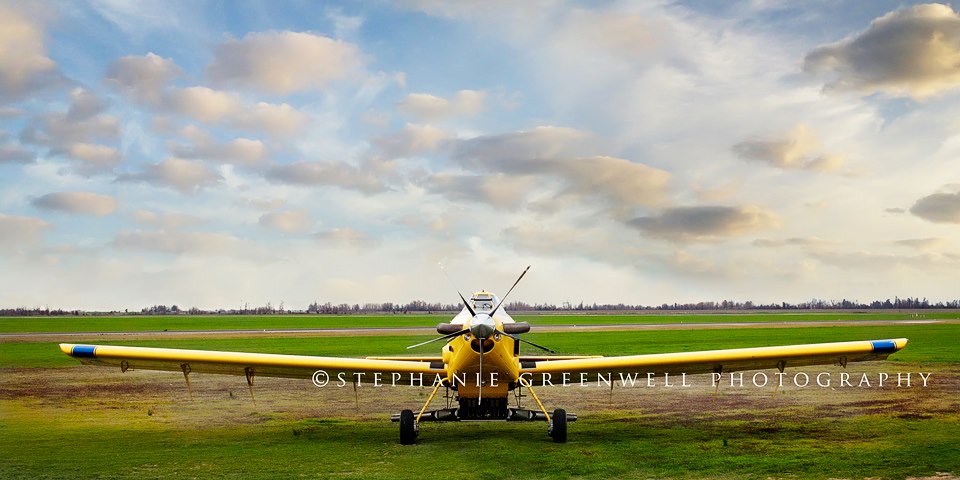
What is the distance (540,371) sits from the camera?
554 inches

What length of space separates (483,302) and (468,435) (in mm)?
2840

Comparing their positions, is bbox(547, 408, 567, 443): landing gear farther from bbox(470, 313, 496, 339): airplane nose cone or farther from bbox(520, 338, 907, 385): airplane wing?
bbox(470, 313, 496, 339): airplane nose cone

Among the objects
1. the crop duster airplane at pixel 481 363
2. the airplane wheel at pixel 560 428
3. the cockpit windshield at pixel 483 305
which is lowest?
the airplane wheel at pixel 560 428

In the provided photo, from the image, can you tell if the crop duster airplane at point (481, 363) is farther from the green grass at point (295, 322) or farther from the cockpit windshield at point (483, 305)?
the green grass at point (295, 322)

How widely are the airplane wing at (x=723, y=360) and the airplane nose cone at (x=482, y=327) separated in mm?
2175

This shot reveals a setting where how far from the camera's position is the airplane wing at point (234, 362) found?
42.9 feet

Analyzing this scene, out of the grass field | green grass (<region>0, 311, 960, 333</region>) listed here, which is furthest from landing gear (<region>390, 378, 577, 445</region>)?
green grass (<region>0, 311, 960, 333</region>)

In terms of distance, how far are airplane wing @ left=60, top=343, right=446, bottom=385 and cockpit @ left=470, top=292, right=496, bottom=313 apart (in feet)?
4.58

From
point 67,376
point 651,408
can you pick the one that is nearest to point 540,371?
point 651,408

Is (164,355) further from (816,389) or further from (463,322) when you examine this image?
(816,389)

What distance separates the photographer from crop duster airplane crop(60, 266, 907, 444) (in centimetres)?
1288

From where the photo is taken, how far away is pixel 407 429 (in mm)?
13039

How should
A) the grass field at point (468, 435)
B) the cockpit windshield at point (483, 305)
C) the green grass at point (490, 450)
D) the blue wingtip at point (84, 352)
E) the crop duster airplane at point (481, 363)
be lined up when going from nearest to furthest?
the green grass at point (490, 450)
the grass field at point (468, 435)
the crop duster airplane at point (481, 363)
the blue wingtip at point (84, 352)
the cockpit windshield at point (483, 305)

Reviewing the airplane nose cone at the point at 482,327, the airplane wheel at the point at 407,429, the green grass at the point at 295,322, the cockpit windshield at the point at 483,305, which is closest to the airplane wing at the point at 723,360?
the cockpit windshield at the point at 483,305
